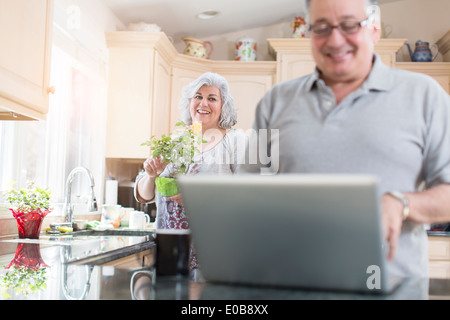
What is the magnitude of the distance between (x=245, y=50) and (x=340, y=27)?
10.7 ft

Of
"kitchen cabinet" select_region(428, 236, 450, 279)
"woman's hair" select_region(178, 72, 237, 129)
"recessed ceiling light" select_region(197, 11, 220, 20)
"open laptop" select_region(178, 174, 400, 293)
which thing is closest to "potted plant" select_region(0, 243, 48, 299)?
"open laptop" select_region(178, 174, 400, 293)

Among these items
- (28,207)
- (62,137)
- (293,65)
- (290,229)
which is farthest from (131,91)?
(290,229)

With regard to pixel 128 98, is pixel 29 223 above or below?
below

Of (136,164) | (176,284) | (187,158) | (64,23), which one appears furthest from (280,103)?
(136,164)

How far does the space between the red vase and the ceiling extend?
5.88 feet

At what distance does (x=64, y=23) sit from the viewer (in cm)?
287

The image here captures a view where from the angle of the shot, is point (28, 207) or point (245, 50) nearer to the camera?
point (28, 207)

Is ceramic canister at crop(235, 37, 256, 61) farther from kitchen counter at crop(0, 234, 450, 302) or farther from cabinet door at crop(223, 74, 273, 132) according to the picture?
kitchen counter at crop(0, 234, 450, 302)

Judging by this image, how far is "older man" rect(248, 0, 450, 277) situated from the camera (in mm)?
977

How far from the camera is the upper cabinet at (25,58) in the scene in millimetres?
1720

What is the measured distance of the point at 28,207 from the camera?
2.07 m

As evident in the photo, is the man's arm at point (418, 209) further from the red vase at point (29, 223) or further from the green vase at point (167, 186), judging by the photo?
→ the red vase at point (29, 223)

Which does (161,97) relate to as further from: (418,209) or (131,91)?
(418,209)
